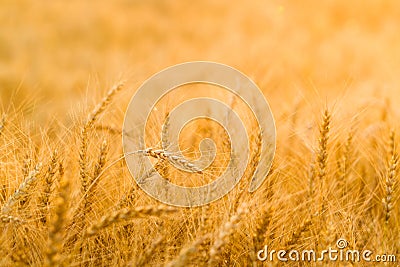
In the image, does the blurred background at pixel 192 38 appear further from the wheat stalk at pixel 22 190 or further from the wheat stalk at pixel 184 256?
the wheat stalk at pixel 184 256

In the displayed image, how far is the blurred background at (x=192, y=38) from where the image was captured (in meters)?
4.11

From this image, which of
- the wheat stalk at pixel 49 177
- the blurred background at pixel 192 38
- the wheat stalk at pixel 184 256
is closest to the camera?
the wheat stalk at pixel 184 256

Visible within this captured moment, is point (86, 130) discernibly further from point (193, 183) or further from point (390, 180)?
point (390, 180)

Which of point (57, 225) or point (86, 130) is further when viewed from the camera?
point (86, 130)

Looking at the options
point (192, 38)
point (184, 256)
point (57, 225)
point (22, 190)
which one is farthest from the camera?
point (192, 38)

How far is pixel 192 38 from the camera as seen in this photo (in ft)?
18.5

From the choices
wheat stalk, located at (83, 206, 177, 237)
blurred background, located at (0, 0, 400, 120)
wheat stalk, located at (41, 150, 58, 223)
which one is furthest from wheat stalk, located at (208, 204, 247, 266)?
blurred background, located at (0, 0, 400, 120)

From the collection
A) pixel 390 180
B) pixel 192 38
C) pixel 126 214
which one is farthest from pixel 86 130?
pixel 192 38

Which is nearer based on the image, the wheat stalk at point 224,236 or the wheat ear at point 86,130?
the wheat stalk at point 224,236

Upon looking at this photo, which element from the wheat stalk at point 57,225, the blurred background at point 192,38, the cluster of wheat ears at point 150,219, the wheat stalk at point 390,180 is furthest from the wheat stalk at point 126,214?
the blurred background at point 192,38

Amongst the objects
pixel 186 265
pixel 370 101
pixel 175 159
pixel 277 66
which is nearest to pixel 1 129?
pixel 175 159

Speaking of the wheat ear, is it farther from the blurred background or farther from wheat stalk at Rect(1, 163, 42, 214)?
the blurred background

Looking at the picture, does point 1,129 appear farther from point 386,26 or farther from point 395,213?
point 386,26

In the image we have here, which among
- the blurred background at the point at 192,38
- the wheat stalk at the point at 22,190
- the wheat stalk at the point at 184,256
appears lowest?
the wheat stalk at the point at 184,256
